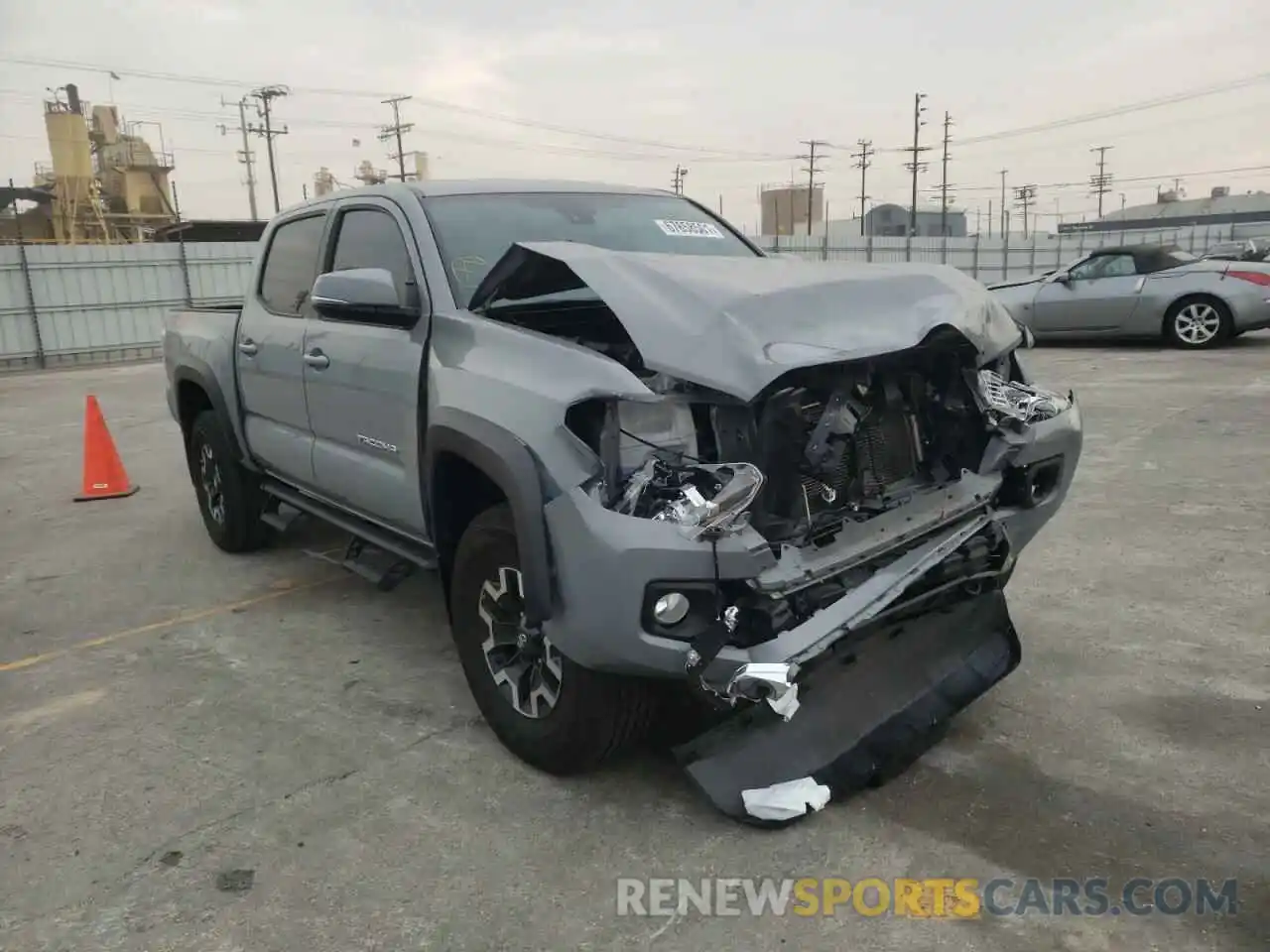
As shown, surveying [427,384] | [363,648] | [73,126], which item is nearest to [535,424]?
[427,384]

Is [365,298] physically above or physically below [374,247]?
below

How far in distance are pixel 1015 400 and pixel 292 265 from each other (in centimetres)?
348

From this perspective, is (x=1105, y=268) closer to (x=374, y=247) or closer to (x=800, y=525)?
(x=374, y=247)

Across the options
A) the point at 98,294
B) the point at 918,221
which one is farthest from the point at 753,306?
the point at 918,221

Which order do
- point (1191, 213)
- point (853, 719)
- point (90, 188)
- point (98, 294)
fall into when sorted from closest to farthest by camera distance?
1. point (853, 719)
2. point (98, 294)
3. point (90, 188)
4. point (1191, 213)

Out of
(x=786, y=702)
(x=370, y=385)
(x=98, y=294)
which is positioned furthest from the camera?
(x=98, y=294)

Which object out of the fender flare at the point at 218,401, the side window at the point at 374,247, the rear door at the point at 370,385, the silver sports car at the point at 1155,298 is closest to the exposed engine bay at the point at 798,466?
the rear door at the point at 370,385

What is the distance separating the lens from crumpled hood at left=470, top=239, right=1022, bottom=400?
2.58 metres

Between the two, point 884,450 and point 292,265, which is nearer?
point 884,450

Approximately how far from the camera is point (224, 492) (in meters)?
5.61

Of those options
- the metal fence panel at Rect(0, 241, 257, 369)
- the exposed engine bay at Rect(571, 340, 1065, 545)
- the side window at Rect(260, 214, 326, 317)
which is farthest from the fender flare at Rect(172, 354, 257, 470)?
the metal fence panel at Rect(0, 241, 257, 369)

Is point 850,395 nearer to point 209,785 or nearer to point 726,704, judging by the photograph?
point 726,704

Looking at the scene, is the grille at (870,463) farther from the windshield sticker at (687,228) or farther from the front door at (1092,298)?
the front door at (1092,298)

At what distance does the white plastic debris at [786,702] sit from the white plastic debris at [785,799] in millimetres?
333
